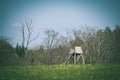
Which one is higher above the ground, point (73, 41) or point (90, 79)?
point (73, 41)

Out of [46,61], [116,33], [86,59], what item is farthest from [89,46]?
[46,61]

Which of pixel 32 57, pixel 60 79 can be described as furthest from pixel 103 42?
pixel 60 79

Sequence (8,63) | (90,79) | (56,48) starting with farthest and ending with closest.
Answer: (56,48) < (8,63) < (90,79)

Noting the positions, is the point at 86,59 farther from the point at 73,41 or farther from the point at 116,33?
the point at 116,33

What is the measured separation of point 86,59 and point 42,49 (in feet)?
45.9

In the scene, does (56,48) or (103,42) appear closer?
(103,42)

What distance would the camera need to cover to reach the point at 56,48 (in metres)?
67.9

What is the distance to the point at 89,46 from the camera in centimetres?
6141

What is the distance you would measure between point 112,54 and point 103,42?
15.2ft

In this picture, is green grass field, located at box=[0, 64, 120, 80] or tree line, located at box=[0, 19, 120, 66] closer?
green grass field, located at box=[0, 64, 120, 80]

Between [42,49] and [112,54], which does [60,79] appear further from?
[42,49]

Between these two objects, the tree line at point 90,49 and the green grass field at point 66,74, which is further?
the tree line at point 90,49

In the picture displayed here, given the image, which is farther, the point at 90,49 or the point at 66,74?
the point at 90,49

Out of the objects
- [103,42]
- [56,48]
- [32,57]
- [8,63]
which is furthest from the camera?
[56,48]
